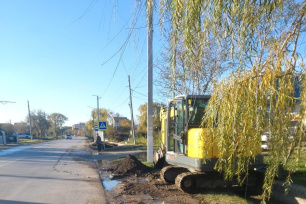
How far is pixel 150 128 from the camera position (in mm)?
15438

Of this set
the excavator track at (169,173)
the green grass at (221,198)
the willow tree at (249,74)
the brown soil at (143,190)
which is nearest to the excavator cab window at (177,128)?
the excavator track at (169,173)

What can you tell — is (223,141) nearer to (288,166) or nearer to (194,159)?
(288,166)

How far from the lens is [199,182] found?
8.27 m

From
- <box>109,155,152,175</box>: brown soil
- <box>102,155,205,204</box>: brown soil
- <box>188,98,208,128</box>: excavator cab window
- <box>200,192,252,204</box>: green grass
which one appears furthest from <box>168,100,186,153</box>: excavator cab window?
<box>109,155,152,175</box>: brown soil

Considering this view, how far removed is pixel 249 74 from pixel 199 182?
218 inches

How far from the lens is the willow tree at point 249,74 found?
10.1 feet

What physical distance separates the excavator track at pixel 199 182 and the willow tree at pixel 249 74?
15.0 ft

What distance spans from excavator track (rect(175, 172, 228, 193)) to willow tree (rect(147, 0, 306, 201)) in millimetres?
4582

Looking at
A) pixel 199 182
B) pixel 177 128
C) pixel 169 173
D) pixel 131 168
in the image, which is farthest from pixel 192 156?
pixel 131 168

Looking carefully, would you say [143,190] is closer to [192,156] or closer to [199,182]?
[199,182]

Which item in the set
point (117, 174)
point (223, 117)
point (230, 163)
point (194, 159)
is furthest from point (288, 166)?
point (117, 174)

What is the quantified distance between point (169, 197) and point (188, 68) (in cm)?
514

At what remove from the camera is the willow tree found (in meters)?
3.07

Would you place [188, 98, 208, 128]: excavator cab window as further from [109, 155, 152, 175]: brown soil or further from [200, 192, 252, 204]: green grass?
[109, 155, 152, 175]: brown soil
